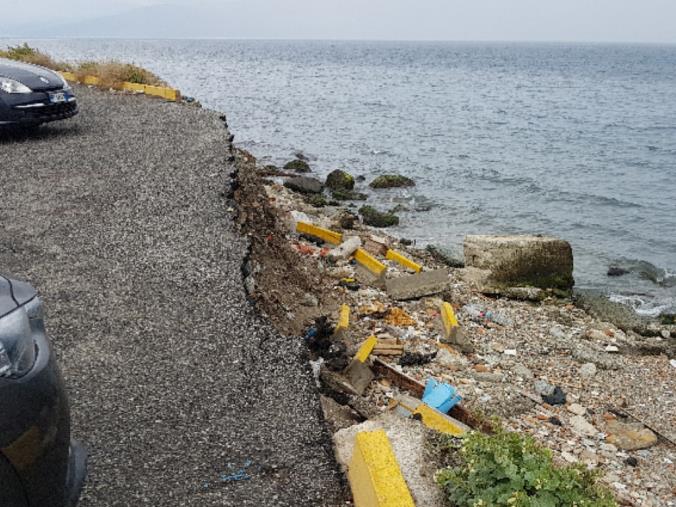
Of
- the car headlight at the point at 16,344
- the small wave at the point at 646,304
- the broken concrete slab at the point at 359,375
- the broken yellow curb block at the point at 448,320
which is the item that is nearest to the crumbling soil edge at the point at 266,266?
the broken concrete slab at the point at 359,375

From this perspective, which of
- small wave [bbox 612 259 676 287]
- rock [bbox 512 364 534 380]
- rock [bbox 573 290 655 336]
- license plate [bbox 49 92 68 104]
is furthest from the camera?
small wave [bbox 612 259 676 287]

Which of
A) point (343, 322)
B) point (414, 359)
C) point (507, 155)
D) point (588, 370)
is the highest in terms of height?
point (343, 322)

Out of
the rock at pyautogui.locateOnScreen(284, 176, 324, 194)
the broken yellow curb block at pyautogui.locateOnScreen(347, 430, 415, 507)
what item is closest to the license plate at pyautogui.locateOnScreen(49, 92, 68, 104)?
the broken yellow curb block at pyautogui.locateOnScreen(347, 430, 415, 507)

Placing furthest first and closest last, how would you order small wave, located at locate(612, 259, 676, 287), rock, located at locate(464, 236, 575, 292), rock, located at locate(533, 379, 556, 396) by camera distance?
1. small wave, located at locate(612, 259, 676, 287)
2. rock, located at locate(464, 236, 575, 292)
3. rock, located at locate(533, 379, 556, 396)

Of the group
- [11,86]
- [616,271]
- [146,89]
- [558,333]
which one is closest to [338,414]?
[558,333]

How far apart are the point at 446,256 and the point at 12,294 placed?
12574 millimetres

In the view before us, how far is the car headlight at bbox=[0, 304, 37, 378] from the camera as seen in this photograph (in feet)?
8.21

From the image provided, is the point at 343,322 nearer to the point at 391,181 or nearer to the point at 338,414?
the point at 338,414

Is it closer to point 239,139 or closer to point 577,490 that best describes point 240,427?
point 577,490

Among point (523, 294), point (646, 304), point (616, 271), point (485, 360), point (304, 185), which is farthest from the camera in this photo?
point (304, 185)

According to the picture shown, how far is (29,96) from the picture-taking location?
10.5 m

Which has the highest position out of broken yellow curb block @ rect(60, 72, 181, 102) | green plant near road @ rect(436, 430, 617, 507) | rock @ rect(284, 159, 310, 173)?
green plant near road @ rect(436, 430, 617, 507)

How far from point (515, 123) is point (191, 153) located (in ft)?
109

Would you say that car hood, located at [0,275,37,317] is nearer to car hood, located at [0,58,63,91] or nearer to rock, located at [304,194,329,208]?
car hood, located at [0,58,63,91]
